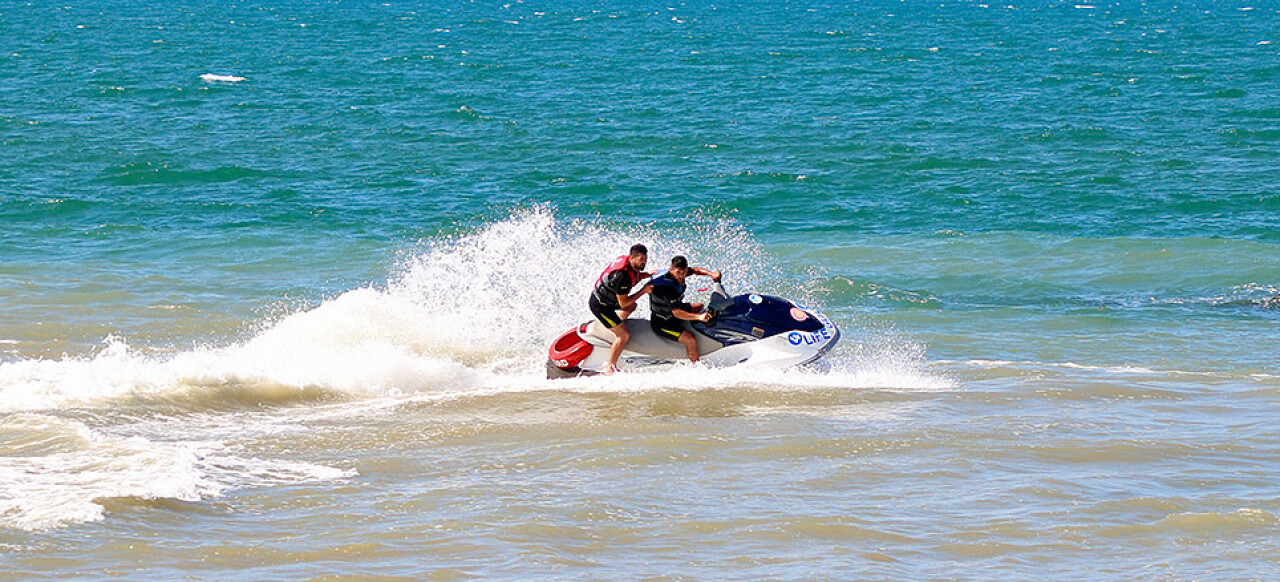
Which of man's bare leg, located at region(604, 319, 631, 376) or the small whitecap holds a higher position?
the small whitecap

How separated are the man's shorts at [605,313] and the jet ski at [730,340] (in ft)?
0.43

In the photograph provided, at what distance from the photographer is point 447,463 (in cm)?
992

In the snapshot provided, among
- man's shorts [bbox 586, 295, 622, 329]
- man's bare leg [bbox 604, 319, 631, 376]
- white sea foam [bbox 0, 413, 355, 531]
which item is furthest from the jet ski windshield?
white sea foam [bbox 0, 413, 355, 531]

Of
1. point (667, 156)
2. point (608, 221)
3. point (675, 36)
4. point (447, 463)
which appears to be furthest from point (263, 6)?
point (447, 463)

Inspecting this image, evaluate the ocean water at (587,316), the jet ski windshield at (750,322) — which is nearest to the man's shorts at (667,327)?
the jet ski windshield at (750,322)

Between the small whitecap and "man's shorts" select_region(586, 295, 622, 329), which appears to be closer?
"man's shorts" select_region(586, 295, 622, 329)

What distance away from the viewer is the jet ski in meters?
12.6

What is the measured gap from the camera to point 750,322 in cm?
1264

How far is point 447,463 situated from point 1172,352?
8.67 metres

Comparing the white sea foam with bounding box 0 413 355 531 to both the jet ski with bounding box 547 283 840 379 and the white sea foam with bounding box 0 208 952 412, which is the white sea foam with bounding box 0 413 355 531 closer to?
the white sea foam with bounding box 0 208 952 412

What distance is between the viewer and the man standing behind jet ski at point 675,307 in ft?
40.4

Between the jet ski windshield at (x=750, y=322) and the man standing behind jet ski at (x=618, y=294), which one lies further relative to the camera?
the jet ski windshield at (x=750, y=322)

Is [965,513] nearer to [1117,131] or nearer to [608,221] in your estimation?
[608,221]

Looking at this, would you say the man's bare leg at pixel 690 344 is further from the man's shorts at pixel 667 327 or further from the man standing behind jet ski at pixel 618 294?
the man standing behind jet ski at pixel 618 294
